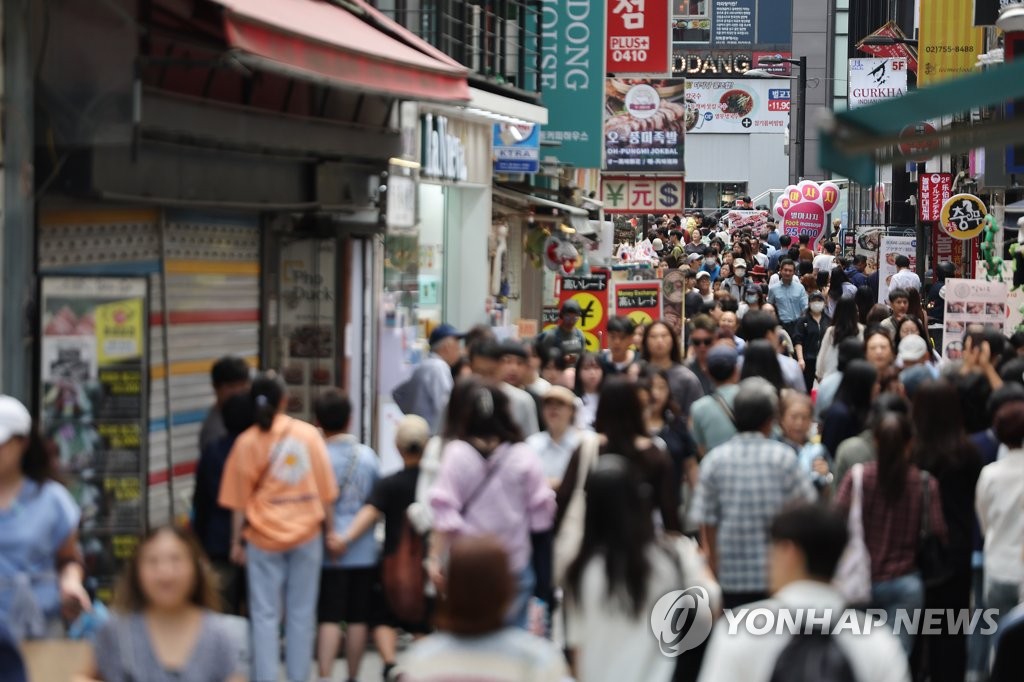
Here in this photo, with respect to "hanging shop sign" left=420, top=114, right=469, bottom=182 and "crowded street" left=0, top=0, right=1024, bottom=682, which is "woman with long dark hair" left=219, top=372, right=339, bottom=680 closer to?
"crowded street" left=0, top=0, right=1024, bottom=682

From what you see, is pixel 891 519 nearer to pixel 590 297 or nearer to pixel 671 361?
pixel 671 361

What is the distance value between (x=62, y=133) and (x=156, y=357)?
1701mm

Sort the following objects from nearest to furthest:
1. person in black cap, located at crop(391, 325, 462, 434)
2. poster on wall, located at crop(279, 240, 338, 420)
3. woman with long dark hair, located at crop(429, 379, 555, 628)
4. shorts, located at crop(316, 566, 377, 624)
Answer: woman with long dark hair, located at crop(429, 379, 555, 628), shorts, located at crop(316, 566, 377, 624), person in black cap, located at crop(391, 325, 462, 434), poster on wall, located at crop(279, 240, 338, 420)

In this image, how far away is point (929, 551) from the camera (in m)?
8.26

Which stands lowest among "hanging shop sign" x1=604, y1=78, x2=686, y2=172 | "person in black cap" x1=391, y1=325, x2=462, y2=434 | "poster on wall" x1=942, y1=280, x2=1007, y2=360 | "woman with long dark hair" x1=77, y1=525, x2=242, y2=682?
"woman with long dark hair" x1=77, y1=525, x2=242, y2=682

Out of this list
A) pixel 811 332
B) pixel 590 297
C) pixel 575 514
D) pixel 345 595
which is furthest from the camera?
pixel 590 297

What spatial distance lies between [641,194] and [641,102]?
187 cm

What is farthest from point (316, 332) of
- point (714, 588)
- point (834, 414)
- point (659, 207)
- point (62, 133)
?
point (659, 207)

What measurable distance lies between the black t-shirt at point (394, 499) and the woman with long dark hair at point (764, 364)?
3267 mm

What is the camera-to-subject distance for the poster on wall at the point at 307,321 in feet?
43.0

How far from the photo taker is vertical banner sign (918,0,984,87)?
3011cm

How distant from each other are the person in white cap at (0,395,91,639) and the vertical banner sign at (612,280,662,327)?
13.2 meters

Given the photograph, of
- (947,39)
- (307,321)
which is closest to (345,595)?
(307,321)

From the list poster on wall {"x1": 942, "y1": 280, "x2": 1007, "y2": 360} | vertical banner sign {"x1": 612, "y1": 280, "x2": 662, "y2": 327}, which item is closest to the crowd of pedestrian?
poster on wall {"x1": 942, "y1": 280, "x2": 1007, "y2": 360}
